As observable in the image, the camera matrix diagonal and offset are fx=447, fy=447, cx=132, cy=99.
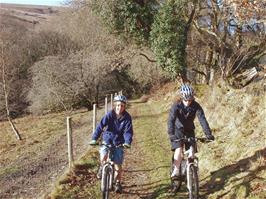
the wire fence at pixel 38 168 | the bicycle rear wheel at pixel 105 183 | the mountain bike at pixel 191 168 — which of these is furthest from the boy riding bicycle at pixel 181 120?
the wire fence at pixel 38 168

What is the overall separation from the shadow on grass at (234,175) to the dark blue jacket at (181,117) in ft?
4.93

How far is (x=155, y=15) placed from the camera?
2705 cm

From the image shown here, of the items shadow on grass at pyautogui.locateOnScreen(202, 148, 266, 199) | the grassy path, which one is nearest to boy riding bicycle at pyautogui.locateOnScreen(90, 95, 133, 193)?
the grassy path

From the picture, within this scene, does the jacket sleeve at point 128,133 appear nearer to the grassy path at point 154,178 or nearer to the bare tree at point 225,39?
the grassy path at point 154,178

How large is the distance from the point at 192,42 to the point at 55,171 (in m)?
16.3

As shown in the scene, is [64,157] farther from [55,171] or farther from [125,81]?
[125,81]

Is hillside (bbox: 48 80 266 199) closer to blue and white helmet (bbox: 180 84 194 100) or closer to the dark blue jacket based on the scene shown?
the dark blue jacket

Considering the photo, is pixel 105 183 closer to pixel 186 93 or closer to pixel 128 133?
pixel 128 133

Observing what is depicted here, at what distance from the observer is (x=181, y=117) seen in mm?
9164

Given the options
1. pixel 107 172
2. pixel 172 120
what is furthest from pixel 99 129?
pixel 172 120

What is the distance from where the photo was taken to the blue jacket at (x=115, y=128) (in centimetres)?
922

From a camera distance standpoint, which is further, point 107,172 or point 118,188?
point 118,188

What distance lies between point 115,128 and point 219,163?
345 centimetres

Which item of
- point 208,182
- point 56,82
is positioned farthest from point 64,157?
point 56,82
